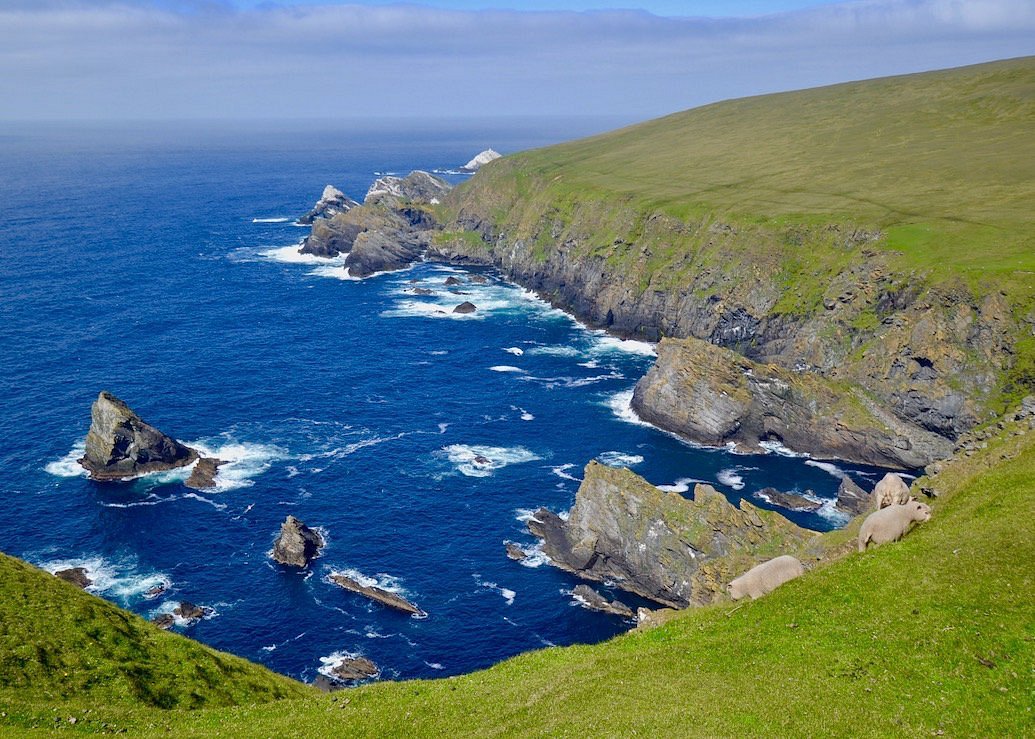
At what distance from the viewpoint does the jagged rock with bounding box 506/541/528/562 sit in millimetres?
86938

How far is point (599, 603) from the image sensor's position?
78.8 meters

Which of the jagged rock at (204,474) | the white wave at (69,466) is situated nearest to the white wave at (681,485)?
the jagged rock at (204,474)

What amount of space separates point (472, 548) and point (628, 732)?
62.1 m

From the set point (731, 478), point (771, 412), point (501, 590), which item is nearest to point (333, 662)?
point (501, 590)

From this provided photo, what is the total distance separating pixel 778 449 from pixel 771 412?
5.30m

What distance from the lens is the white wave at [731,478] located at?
10050 centimetres

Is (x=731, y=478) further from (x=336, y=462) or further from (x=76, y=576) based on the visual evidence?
(x=76, y=576)

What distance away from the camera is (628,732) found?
91.8 feet

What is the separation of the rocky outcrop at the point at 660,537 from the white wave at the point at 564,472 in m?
13.9

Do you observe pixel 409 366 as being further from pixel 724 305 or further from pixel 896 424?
pixel 896 424

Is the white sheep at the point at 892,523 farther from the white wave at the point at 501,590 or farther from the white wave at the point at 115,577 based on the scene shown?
the white wave at the point at 115,577

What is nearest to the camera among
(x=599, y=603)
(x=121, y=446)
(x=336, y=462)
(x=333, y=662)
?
(x=333, y=662)

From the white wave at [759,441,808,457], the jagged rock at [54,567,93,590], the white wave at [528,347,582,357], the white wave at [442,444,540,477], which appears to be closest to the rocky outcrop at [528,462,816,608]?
the white wave at [442,444,540,477]

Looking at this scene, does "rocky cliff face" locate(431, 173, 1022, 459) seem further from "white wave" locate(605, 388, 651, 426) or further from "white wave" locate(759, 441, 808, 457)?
"white wave" locate(605, 388, 651, 426)
